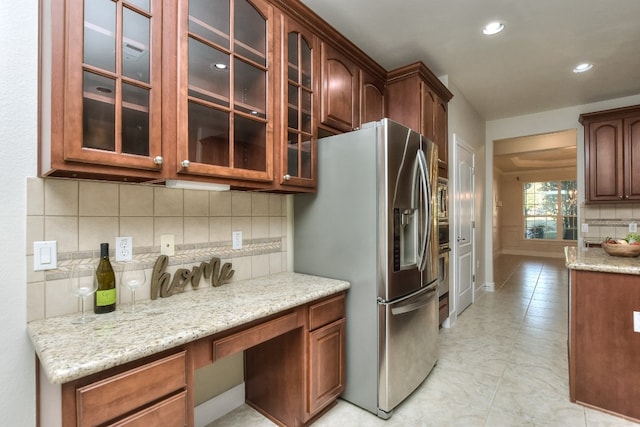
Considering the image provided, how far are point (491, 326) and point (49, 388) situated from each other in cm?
363

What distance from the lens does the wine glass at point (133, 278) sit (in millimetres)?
1408

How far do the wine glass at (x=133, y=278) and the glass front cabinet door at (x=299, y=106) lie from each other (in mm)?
862

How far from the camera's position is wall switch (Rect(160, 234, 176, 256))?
64.9 inches

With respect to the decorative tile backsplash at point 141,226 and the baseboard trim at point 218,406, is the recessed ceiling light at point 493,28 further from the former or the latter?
the baseboard trim at point 218,406

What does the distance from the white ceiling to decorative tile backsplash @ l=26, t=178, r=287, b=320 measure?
1537mm

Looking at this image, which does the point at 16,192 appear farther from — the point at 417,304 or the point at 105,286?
the point at 417,304

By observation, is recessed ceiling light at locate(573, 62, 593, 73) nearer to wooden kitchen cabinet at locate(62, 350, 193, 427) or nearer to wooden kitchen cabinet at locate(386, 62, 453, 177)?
wooden kitchen cabinet at locate(386, 62, 453, 177)

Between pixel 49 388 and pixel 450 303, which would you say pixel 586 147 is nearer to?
pixel 450 303

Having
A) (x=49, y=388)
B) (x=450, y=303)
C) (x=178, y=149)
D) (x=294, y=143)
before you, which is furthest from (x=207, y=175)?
(x=450, y=303)

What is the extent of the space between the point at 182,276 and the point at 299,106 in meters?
1.21

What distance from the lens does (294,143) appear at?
75.4 inches

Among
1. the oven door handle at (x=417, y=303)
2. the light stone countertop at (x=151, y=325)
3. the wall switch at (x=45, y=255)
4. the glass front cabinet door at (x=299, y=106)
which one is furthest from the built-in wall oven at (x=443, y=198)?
the wall switch at (x=45, y=255)

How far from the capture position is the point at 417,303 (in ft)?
6.65

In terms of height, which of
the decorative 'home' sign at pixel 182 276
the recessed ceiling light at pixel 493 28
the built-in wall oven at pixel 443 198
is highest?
the recessed ceiling light at pixel 493 28
